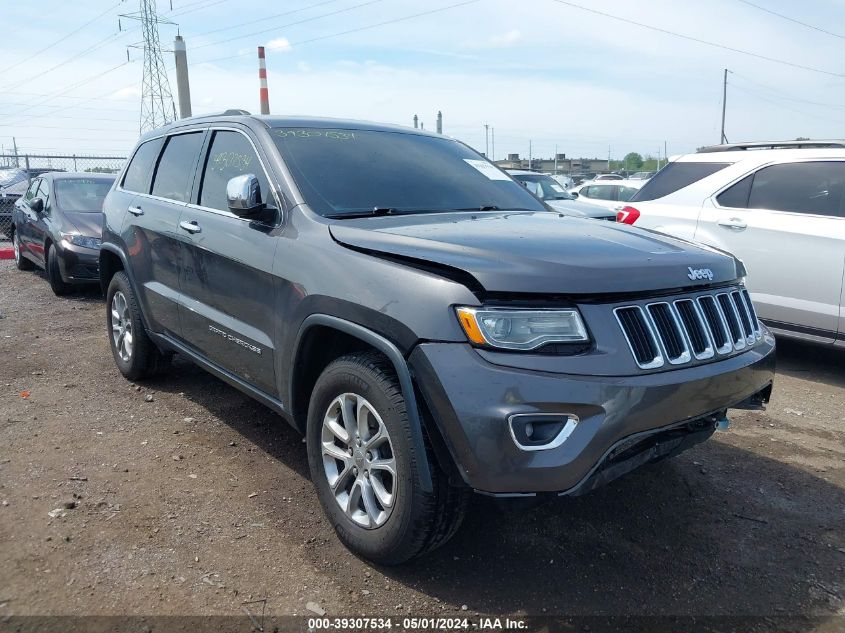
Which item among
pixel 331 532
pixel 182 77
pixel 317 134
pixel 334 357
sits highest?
pixel 182 77

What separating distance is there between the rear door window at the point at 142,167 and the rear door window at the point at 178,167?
16cm

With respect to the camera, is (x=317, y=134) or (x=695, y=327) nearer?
(x=695, y=327)

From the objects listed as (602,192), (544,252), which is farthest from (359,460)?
(602,192)

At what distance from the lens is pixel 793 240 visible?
223 inches

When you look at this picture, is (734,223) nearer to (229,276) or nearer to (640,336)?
(640,336)

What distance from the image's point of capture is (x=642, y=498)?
351 cm

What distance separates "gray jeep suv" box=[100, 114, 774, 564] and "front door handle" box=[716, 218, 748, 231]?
9.45 feet

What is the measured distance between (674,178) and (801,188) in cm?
117

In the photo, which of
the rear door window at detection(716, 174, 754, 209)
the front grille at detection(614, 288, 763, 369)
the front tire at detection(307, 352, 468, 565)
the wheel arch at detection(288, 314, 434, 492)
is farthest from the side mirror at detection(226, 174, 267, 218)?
the rear door window at detection(716, 174, 754, 209)

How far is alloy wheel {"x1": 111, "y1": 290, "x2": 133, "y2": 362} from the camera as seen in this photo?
5.12 m

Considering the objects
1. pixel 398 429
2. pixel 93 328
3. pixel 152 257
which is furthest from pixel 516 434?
pixel 93 328

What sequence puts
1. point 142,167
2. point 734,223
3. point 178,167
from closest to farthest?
point 178,167 → point 142,167 → point 734,223

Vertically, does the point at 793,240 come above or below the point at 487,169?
below

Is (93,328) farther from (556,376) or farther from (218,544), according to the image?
(556,376)
